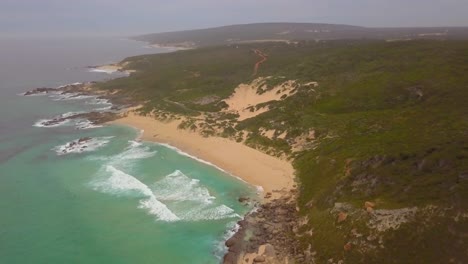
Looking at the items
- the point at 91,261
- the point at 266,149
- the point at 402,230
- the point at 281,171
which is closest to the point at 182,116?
the point at 266,149

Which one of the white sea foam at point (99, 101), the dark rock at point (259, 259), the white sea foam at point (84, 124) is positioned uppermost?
the white sea foam at point (99, 101)

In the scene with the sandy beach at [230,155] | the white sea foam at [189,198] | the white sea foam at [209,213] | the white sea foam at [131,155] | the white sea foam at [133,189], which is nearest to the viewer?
the white sea foam at [209,213]

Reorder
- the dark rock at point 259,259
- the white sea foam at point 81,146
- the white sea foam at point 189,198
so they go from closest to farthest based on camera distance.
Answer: the dark rock at point 259,259 < the white sea foam at point 189,198 < the white sea foam at point 81,146

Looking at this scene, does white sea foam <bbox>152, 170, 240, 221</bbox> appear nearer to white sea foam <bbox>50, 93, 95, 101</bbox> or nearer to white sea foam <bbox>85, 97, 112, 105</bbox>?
A: white sea foam <bbox>85, 97, 112, 105</bbox>

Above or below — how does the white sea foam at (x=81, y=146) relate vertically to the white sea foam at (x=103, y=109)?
below

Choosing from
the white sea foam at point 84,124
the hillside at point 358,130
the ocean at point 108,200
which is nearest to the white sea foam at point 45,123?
the white sea foam at point 84,124

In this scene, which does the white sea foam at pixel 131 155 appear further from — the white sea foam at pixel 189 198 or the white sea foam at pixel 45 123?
the white sea foam at pixel 45 123

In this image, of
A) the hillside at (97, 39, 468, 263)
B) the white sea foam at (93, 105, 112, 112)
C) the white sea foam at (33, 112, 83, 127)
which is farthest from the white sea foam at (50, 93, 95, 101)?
the white sea foam at (33, 112, 83, 127)
